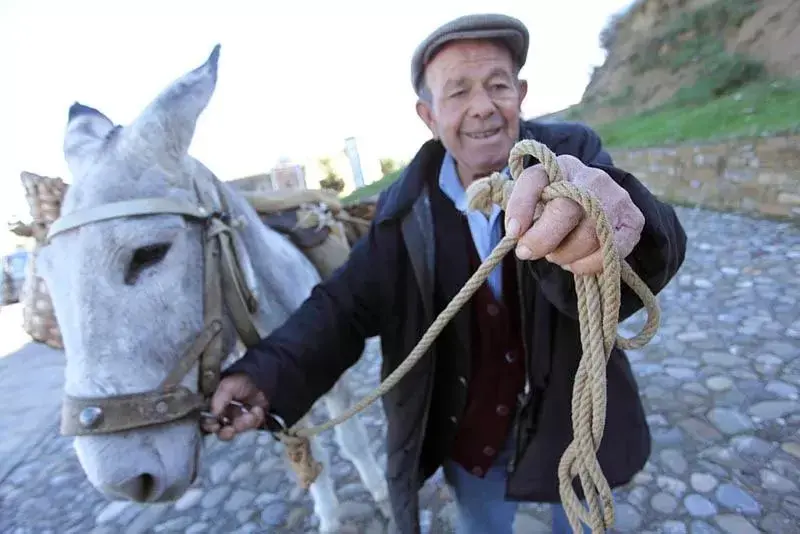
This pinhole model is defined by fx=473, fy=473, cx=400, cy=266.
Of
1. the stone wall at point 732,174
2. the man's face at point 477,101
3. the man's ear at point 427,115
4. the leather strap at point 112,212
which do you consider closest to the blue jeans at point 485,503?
the man's face at point 477,101

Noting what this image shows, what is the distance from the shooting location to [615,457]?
170 cm

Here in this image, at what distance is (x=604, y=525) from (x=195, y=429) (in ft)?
3.76

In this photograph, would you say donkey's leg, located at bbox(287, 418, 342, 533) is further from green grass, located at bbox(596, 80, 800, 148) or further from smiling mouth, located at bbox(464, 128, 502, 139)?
green grass, located at bbox(596, 80, 800, 148)

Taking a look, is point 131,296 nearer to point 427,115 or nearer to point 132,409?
point 132,409

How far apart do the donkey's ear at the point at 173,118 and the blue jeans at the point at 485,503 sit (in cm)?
163

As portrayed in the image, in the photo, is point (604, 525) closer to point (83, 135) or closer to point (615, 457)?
point (615, 457)

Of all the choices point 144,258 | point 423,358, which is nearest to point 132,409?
point 144,258

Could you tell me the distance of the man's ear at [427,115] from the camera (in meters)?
1.82

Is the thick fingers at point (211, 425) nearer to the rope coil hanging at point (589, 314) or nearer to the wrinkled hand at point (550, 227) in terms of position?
the rope coil hanging at point (589, 314)

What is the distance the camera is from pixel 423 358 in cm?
170

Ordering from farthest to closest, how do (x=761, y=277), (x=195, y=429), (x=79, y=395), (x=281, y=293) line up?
1. (x=761, y=277)
2. (x=281, y=293)
3. (x=195, y=429)
4. (x=79, y=395)

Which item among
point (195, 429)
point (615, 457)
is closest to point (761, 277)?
point (615, 457)

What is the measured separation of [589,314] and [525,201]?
23 cm

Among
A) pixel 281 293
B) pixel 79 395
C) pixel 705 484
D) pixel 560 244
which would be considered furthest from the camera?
pixel 705 484
